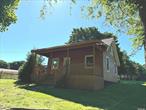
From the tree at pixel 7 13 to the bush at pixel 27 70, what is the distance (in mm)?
10051

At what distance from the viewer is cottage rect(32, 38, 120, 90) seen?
2678 centimetres

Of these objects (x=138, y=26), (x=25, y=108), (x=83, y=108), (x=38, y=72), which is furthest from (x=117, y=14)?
(x=38, y=72)

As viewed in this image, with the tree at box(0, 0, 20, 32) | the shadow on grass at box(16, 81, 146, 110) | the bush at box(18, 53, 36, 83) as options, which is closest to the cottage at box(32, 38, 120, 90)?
the bush at box(18, 53, 36, 83)

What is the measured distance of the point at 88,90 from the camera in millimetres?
25438

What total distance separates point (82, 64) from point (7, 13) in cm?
975

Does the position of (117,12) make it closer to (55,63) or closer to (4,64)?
(55,63)

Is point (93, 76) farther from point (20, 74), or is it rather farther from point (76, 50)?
point (20, 74)

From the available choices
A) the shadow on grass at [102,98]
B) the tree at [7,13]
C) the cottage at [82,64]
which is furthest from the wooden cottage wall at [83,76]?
the tree at [7,13]

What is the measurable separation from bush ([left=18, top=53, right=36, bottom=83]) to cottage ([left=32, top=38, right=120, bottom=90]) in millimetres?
1692

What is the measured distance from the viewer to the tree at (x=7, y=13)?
18.8m

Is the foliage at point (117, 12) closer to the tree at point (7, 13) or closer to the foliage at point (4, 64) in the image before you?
the tree at point (7, 13)

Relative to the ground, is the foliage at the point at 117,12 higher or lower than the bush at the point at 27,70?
higher

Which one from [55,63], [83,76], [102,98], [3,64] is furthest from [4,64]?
[102,98]

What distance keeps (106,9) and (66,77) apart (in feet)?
33.5
